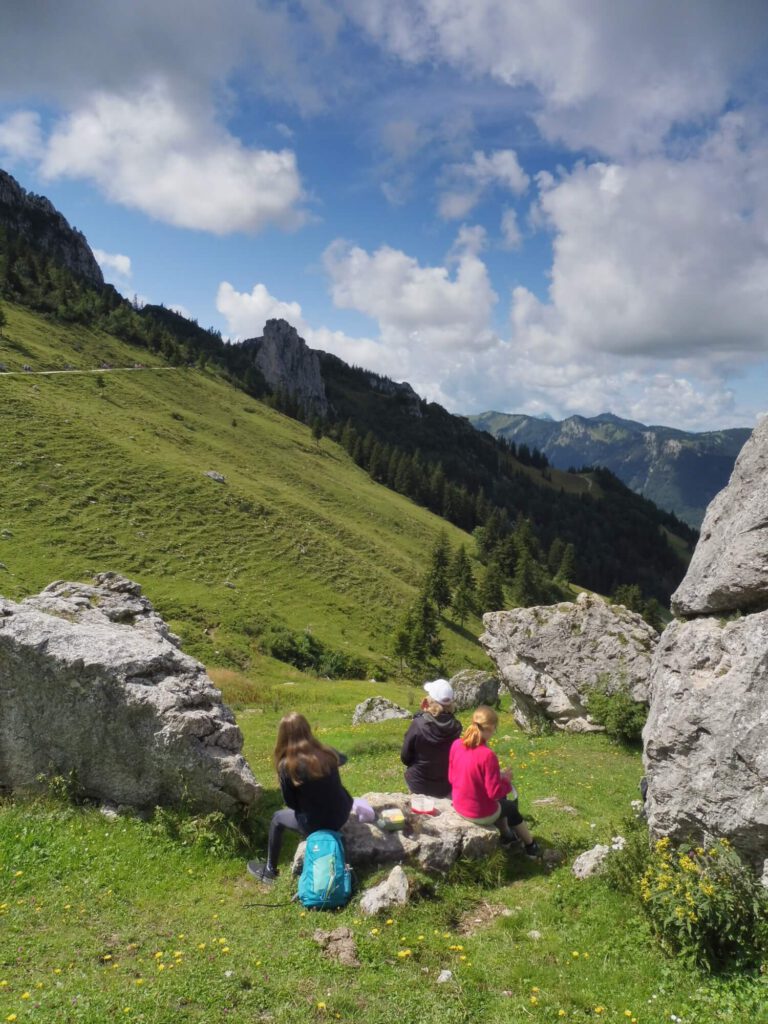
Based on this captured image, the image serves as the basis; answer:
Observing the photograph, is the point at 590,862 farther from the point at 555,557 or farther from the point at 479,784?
the point at 555,557

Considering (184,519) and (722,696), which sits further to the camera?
(184,519)

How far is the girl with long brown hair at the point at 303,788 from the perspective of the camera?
33.4 feet

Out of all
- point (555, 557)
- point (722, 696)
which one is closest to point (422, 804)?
point (722, 696)

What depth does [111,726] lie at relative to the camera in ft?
40.7

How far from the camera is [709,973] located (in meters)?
7.70

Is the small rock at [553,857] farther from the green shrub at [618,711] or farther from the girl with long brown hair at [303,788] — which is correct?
the green shrub at [618,711]

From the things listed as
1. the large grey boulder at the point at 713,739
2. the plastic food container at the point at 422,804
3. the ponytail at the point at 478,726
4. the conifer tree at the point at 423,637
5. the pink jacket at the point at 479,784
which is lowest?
the conifer tree at the point at 423,637

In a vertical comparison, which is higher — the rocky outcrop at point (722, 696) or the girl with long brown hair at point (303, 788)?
the rocky outcrop at point (722, 696)

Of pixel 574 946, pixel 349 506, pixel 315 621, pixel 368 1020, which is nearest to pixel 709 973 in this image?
pixel 574 946

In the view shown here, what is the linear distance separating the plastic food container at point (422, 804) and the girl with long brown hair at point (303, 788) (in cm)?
155

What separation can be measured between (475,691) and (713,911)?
27596 mm

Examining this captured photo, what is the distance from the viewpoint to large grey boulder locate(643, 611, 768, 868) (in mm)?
8484

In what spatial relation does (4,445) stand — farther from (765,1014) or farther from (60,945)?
(765,1014)

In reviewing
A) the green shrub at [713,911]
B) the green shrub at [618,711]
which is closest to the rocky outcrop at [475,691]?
the green shrub at [618,711]
